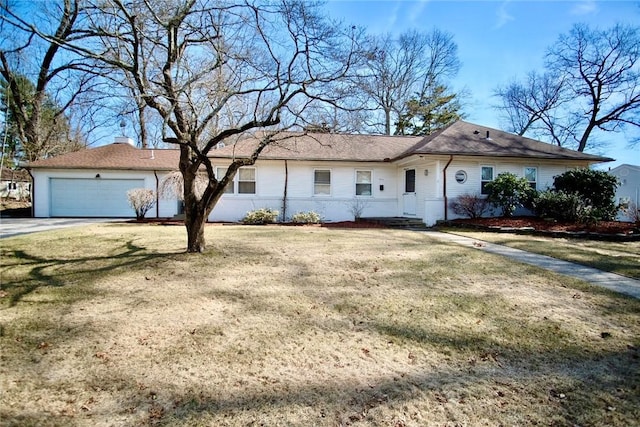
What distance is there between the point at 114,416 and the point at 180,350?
3.27 feet

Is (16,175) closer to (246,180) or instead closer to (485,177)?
(246,180)

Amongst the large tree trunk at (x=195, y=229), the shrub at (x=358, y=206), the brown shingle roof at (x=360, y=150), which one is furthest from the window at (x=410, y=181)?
the large tree trunk at (x=195, y=229)

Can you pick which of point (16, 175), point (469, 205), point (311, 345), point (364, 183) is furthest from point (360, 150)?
point (16, 175)

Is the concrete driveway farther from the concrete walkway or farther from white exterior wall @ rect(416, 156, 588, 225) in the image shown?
white exterior wall @ rect(416, 156, 588, 225)

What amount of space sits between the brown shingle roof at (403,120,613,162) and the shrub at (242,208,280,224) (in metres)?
5.99

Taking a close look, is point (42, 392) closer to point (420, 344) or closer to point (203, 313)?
point (203, 313)

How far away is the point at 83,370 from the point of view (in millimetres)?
3113

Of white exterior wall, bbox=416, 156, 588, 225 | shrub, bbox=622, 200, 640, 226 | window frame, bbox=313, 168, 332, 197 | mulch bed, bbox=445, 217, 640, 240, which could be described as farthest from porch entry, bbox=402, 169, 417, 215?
shrub, bbox=622, 200, 640, 226

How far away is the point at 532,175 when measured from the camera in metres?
14.6

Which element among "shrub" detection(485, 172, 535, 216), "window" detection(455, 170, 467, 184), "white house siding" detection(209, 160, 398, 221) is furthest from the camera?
"white house siding" detection(209, 160, 398, 221)

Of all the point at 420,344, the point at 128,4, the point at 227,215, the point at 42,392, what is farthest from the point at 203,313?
the point at 227,215

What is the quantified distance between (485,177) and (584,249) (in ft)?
20.8

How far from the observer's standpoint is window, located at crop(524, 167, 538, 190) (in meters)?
14.6

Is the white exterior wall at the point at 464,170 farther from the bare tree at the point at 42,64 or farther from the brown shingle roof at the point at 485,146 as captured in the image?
the bare tree at the point at 42,64
